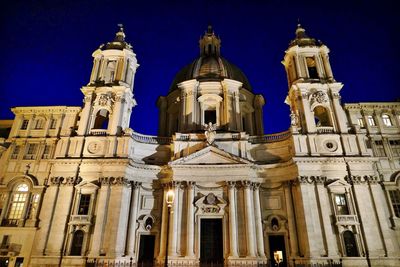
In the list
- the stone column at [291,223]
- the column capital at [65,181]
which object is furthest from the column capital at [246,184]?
the column capital at [65,181]

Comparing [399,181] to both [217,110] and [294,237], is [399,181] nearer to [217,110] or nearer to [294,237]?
[294,237]

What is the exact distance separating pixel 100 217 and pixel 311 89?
23.9 m

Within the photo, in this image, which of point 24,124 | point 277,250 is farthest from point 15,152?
point 277,250

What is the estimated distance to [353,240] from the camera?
2241 centimetres

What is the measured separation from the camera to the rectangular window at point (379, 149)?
87.4 feet

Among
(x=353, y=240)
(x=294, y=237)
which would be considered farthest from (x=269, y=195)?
(x=353, y=240)

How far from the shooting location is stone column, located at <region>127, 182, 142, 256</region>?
23.4m

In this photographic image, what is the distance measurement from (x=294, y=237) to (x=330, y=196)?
15.5 feet

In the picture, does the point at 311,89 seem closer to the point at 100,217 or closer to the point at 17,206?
the point at 100,217

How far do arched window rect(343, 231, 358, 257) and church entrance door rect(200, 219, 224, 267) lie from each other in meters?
10.1

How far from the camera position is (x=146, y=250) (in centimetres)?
2455

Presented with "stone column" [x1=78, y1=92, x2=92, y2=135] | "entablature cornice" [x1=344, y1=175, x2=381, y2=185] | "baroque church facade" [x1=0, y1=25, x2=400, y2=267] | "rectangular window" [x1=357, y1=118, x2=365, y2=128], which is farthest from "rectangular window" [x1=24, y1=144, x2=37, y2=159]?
"rectangular window" [x1=357, y1=118, x2=365, y2=128]

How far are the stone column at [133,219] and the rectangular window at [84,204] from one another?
385 centimetres

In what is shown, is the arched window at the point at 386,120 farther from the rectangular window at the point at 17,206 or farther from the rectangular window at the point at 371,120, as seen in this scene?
the rectangular window at the point at 17,206
